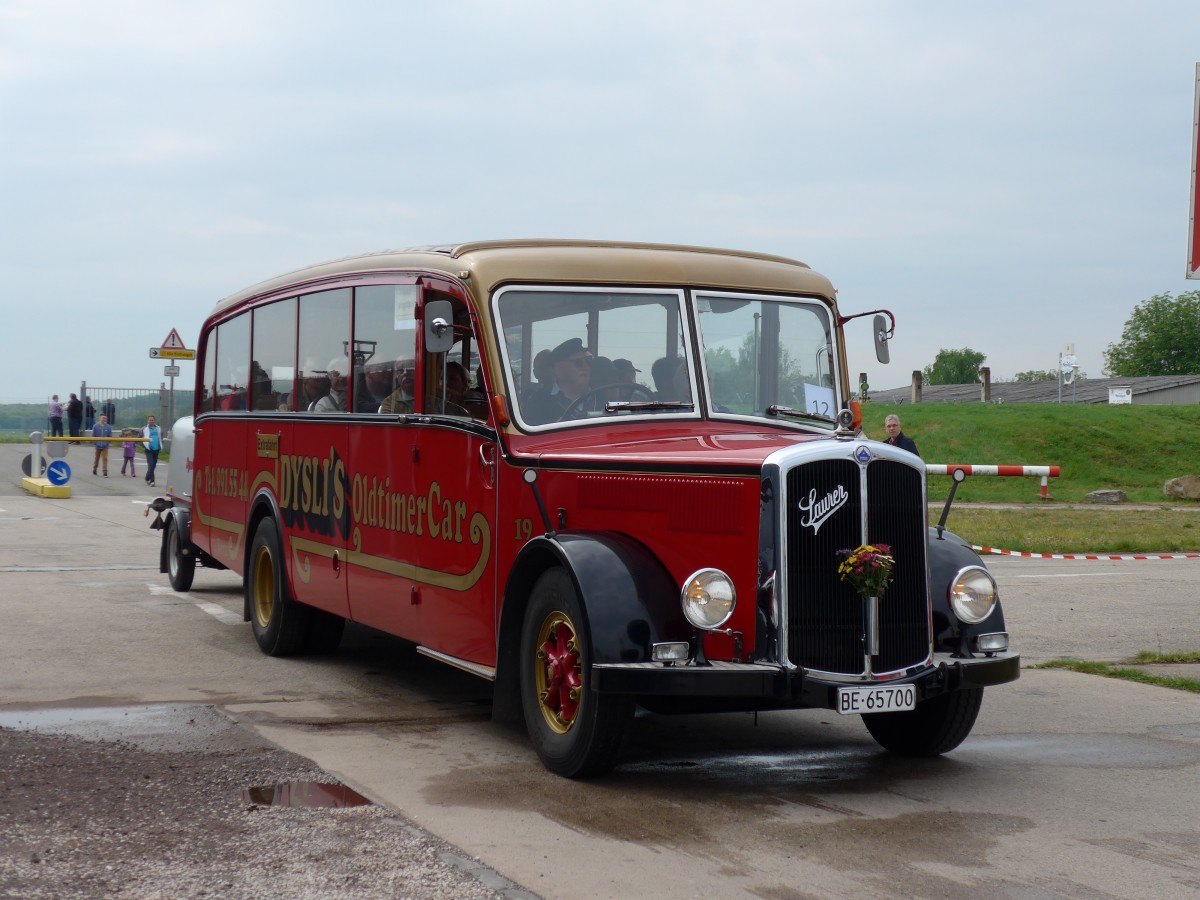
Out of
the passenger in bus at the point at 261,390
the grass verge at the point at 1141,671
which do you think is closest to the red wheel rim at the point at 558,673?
the passenger in bus at the point at 261,390

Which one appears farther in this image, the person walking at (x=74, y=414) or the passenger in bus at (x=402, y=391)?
the person walking at (x=74, y=414)

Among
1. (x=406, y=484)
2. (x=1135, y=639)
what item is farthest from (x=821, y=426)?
(x=1135, y=639)

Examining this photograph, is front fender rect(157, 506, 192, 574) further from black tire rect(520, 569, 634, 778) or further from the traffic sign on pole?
the traffic sign on pole

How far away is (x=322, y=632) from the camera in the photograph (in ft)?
34.6

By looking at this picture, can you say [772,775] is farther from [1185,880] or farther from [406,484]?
[406,484]

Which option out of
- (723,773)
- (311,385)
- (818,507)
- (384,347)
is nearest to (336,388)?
(311,385)

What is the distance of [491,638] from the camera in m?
7.50

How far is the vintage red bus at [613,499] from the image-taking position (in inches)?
249

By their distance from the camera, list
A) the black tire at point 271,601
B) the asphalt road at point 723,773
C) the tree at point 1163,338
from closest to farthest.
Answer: the asphalt road at point 723,773 < the black tire at point 271,601 < the tree at point 1163,338

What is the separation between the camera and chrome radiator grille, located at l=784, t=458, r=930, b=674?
633 cm

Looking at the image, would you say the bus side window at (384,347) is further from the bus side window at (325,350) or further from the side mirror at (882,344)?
the side mirror at (882,344)

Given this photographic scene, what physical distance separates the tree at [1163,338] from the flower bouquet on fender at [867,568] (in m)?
117

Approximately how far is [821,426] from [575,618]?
2.07 m

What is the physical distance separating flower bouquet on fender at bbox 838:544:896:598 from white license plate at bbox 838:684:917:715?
41cm
